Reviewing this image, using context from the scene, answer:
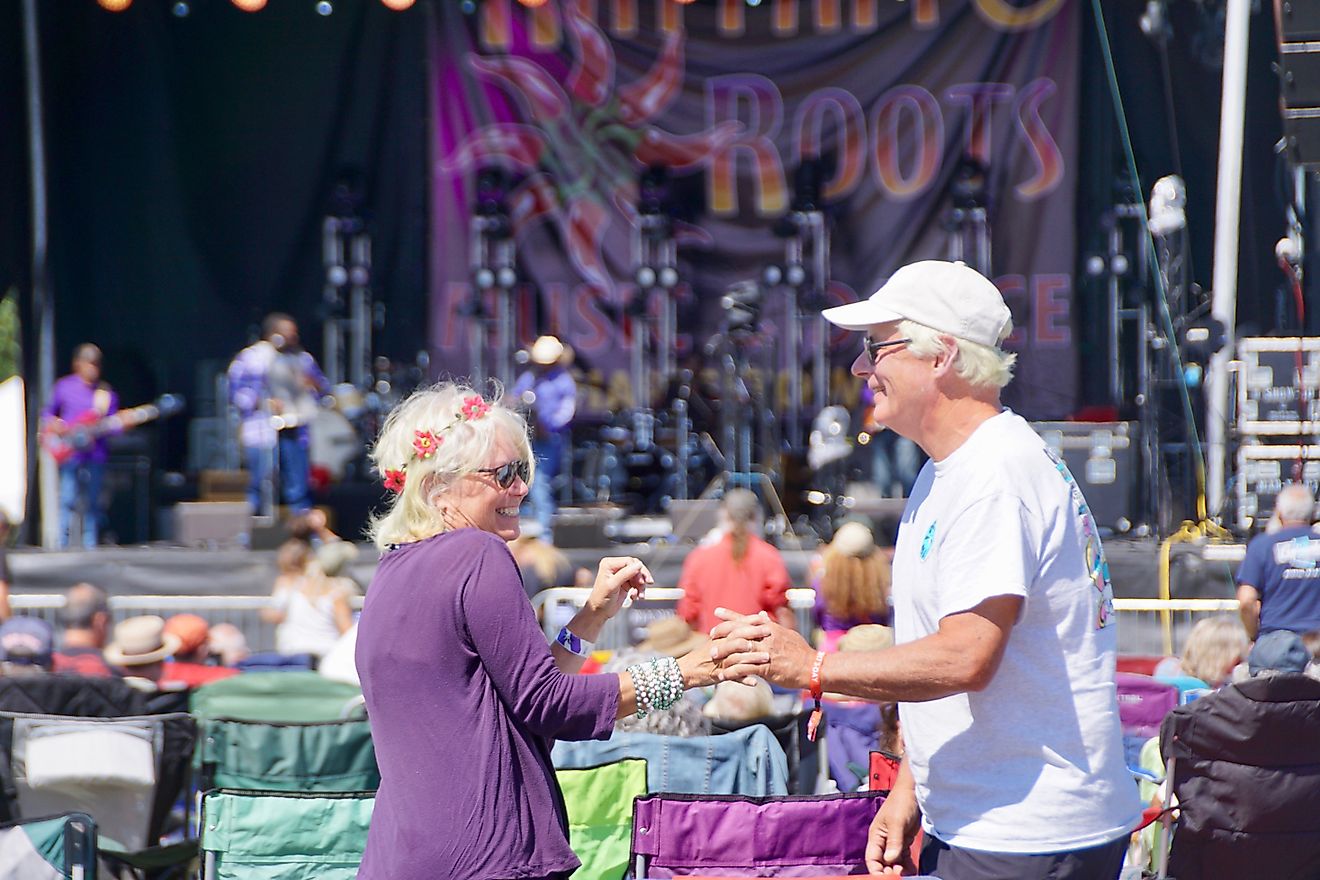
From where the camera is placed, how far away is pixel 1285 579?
6.57m

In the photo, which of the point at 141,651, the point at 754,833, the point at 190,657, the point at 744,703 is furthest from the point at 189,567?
the point at 754,833

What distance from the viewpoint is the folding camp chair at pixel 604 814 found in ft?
13.4

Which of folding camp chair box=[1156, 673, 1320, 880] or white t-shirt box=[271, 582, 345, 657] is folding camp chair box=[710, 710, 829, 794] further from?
white t-shirt box=[271, 582, 345, 657]

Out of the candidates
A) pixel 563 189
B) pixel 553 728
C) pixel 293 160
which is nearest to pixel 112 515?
pixel 293 160

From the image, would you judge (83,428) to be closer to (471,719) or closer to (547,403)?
(547,403)

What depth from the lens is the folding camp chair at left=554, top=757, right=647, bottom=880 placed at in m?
4.08

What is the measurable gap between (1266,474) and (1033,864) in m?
7.87

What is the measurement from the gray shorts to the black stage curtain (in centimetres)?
1148

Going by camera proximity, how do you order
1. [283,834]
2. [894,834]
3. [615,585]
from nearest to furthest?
[894,834], [615,585], [283,834]

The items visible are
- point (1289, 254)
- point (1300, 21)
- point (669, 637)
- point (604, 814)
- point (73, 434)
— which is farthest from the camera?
point (73, 434)

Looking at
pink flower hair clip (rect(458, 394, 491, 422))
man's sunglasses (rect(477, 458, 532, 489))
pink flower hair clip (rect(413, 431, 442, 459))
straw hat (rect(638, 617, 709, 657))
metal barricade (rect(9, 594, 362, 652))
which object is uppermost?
pink flower hair clip (rect(458, 394, 491, 422))

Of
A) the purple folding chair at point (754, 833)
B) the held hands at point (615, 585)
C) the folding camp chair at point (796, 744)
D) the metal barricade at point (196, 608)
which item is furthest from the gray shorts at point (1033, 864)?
the metal barricade at point (196, 608)

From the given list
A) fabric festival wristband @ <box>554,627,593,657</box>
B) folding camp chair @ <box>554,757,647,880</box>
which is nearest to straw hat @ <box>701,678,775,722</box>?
folding camp chair @ <box>554,757,647,880</box>

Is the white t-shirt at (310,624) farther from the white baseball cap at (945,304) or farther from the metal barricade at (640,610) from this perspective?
the white baseball cap at (945,304)
